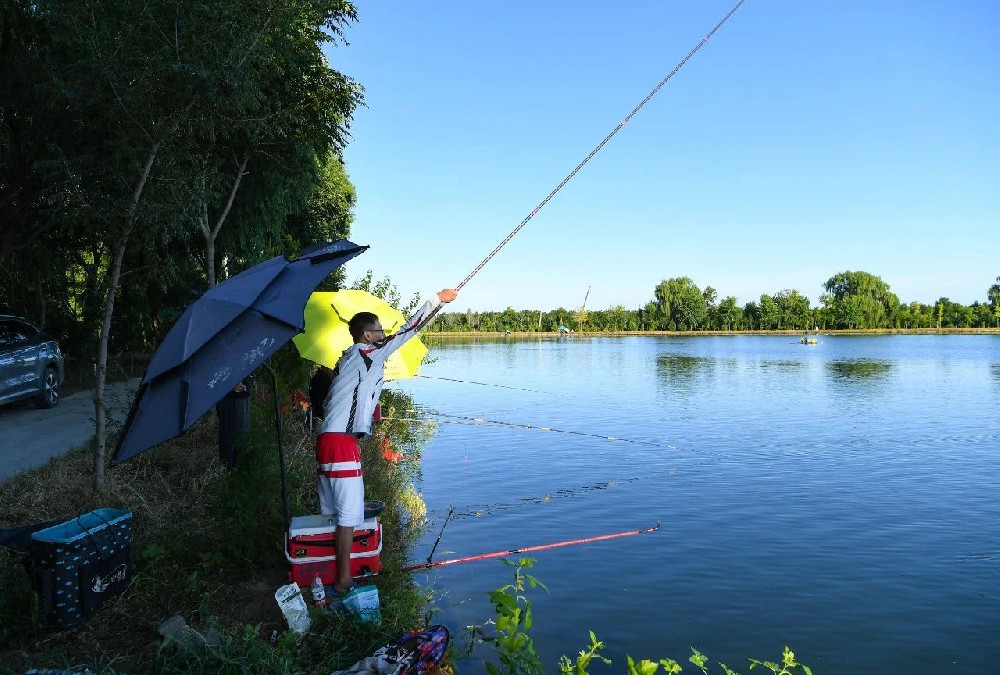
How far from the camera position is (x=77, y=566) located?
496 cm

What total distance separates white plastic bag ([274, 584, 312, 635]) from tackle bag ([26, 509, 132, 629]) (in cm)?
120

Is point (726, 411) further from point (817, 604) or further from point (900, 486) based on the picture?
point (817, 604)

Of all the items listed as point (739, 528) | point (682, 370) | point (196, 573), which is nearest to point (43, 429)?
point (196, 573)

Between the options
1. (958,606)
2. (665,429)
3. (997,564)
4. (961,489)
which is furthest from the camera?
(665,429)

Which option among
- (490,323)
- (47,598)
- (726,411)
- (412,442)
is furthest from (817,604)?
(490,323)

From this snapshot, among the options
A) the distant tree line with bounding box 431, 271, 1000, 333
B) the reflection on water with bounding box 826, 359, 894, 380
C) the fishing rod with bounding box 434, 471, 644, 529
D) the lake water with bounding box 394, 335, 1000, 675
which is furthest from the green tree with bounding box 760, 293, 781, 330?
the fishing rod with bounding box 434, 471, 644, 529

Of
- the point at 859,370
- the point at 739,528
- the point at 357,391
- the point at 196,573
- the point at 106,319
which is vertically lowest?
the point at 739,528

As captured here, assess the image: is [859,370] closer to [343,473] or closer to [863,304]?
[343,473]

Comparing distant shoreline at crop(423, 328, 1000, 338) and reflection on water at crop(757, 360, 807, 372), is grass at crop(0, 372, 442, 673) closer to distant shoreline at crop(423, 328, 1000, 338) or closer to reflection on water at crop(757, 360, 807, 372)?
reflection on water at crop(757, 360, 807, 372)

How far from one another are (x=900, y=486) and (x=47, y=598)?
42.3 feet

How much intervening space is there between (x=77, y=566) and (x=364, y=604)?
1811 millimetres

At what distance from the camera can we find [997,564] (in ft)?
29.9

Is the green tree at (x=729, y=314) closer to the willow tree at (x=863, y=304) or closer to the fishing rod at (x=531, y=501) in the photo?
the willow tree at (x=863, y=304)

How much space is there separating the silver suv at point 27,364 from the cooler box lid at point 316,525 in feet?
29.1
